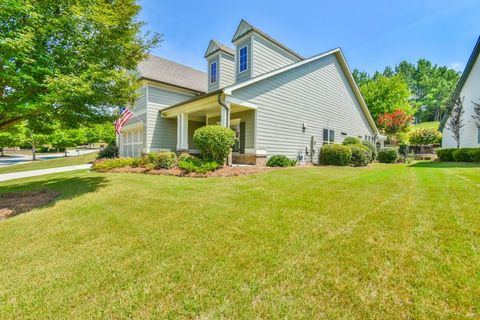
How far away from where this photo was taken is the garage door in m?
17.1

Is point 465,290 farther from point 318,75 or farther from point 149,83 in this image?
point 149,83

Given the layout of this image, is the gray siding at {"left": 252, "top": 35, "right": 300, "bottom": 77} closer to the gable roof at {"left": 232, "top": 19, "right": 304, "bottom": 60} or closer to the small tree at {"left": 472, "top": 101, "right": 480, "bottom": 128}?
the gable roof at {"left": 232, "top": 19, "right": 304, "bottom": 60}

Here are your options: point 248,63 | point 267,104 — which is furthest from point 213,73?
point 267,104

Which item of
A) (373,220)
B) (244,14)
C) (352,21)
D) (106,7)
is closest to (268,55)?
(244,14)

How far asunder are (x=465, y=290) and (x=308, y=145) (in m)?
12.1

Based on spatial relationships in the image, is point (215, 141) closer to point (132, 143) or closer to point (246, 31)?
point (246, 31)

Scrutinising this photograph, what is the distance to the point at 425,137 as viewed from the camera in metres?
27.2

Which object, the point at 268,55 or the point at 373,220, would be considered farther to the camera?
the point at 268,55

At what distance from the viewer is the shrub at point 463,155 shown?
574 inches

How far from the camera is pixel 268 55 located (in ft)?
46.4

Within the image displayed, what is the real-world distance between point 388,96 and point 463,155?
76.9ft

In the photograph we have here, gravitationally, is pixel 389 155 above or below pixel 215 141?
below

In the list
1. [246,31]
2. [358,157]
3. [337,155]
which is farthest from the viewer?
[358,157]

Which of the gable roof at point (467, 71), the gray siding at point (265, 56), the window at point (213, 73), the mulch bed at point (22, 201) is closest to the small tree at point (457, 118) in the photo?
the gable roof at point (467, 71)
